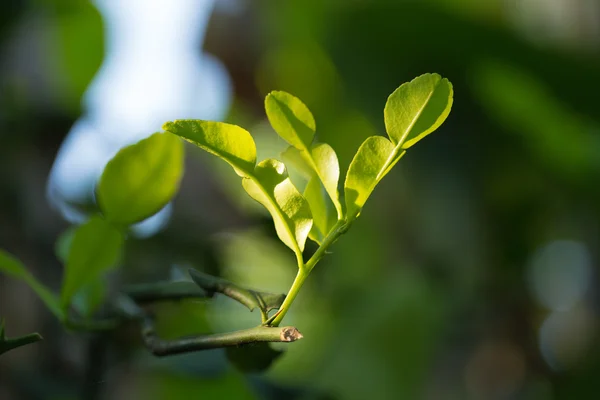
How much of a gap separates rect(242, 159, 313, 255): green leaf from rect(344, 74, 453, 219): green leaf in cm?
2

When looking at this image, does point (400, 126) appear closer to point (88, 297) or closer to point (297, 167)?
point (297, 167)

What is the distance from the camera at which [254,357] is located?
0.31 meters

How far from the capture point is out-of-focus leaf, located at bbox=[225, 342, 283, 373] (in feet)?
0.99

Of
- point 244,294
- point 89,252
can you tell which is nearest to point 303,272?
point 244,294

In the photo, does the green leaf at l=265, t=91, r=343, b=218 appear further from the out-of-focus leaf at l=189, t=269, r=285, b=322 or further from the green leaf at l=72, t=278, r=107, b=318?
the green leaf at l=72, t=278, r=107, b=318

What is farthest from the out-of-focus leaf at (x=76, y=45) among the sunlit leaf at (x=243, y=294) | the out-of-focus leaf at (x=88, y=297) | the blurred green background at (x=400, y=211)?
the sunlit leaf at (x=243, y=294)

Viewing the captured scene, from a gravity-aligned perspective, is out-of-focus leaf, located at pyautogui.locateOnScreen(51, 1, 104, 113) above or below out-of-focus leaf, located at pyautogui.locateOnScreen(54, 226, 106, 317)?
above

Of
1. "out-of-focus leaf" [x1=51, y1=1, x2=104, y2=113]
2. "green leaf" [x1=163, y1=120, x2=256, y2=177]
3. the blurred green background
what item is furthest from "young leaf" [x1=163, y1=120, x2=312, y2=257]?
"out-of-focus leaf" [x1=51, y1=1, x2=104, y2=113]

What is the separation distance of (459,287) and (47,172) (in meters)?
0.58

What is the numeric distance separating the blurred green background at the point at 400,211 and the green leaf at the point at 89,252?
0.92 feet

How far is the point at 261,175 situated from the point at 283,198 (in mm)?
12

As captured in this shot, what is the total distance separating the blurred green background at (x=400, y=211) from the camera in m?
0.71

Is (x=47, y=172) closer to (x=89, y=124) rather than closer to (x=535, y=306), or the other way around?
(x=89, y=124)

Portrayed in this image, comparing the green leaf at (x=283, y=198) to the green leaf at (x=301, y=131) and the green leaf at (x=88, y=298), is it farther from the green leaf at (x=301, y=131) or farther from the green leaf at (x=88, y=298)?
the green leaf at (x=88, y=298)
